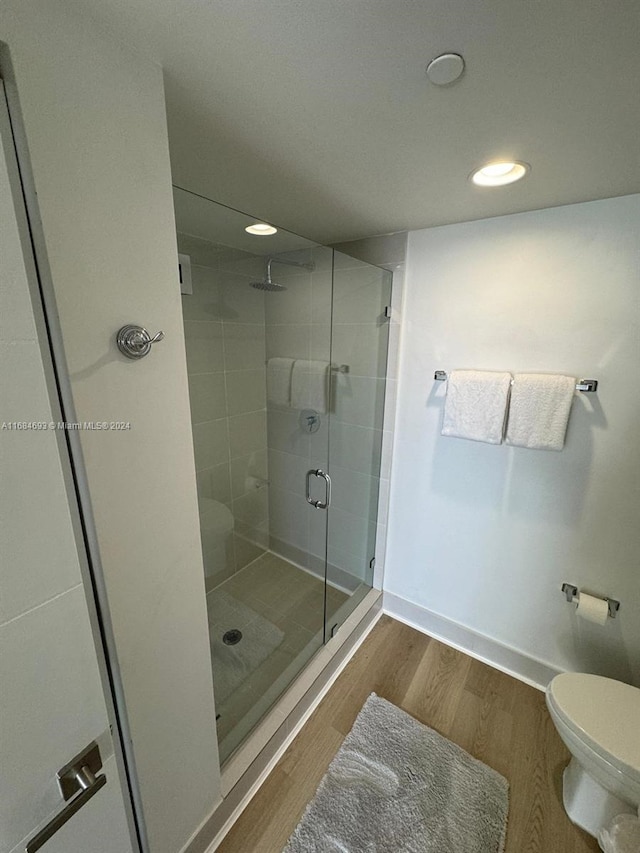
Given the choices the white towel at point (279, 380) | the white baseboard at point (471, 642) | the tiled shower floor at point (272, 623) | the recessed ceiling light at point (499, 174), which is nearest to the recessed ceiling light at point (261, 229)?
the white towel at point (279, 380)

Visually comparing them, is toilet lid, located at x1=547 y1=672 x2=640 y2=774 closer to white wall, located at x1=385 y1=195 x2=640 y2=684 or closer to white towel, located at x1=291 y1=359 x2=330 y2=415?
white wall, located at x1=385 y1=195 x2=640 y2=684

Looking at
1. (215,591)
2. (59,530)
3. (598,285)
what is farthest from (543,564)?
(59,530)

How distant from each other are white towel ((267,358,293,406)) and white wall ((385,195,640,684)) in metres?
0.66

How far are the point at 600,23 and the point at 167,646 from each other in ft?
4.99

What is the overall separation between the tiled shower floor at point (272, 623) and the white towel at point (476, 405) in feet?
4.29

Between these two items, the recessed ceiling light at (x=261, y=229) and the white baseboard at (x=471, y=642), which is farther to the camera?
the white baseboard at (x=471, y=642)

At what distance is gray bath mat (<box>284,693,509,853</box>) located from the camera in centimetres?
107

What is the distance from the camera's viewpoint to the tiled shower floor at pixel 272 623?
1.36m

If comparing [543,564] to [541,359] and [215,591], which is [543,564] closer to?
[541,359]

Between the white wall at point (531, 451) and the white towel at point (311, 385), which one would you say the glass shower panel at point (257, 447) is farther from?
the white wall at point (531, 451)

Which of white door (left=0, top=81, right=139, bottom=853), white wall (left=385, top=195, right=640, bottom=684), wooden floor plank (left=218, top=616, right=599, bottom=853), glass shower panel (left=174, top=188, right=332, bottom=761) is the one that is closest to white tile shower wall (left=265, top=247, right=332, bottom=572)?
glass shower panel (left=174, top=188, right=332, bottom=761)

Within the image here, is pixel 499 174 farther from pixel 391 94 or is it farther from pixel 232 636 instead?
pixel 232 636

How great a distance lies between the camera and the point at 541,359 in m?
1.36

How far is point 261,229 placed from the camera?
4.53ft
